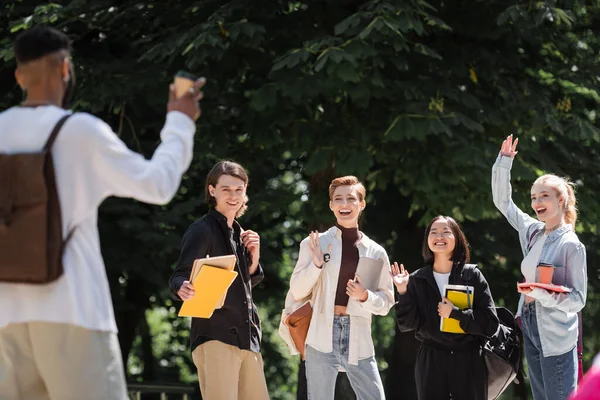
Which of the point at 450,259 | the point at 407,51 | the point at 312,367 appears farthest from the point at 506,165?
the point at 407,51

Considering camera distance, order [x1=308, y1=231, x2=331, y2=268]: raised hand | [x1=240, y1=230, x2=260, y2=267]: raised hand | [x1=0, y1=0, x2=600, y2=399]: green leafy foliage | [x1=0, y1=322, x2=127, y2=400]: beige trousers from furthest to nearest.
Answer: [x1=0, y1=0, x2=600, y2=399]: green leafy foliage, [x1=308, y1=231, x2=331, y2=268]: raised hand, [x1=240, y1=230, x2=260, y2=267]: raised hand, [x1=0, y1=322, x2=127, y2=400]: beige trousers

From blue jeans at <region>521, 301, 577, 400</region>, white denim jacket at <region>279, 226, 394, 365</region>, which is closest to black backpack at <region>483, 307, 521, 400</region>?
blue jeans at <region>521, 301, 577, 400</region>

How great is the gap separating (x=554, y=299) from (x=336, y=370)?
157 cm

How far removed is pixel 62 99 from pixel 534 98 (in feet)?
27.2

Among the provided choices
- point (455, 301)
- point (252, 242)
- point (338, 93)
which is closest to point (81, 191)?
point (252, 242)

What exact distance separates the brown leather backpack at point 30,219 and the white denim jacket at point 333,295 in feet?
12.5

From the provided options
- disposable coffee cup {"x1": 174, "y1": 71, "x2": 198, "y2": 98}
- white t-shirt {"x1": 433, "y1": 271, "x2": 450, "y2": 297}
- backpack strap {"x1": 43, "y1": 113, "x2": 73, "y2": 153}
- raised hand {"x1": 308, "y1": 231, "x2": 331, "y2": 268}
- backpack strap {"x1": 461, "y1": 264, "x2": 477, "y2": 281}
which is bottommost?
white t-shirt {"x1": 433, "y1": 271, "x2": 450, "y2": 297}

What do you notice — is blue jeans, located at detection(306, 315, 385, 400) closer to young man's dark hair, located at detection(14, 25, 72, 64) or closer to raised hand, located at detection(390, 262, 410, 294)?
raised hand, located at detection(390, 262, 410, 294)

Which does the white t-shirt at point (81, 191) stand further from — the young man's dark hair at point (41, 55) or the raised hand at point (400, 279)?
the raised hand at point (400, 279)

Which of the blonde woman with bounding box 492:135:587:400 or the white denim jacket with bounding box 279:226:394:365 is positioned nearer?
the blonde woman with bounding box 492:135:587:400

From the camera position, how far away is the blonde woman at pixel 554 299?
23.1 feet

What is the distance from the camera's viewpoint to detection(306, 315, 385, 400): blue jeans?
7441mm

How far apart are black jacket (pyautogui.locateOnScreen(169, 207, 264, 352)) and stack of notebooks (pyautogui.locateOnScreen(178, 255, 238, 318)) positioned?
176mm

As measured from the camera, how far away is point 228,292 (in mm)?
7027
